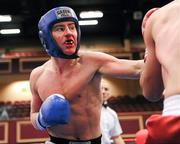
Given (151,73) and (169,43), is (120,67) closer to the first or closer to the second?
(151,73)

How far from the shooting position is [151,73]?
121 centimetres

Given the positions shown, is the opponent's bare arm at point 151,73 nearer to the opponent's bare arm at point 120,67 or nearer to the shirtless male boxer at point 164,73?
the shirtless male boxer at point 164,73

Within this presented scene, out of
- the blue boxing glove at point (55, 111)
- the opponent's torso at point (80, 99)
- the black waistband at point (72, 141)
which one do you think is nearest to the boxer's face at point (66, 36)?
the opponent's torso at point (80, 99)

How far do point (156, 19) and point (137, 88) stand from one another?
8063 mm

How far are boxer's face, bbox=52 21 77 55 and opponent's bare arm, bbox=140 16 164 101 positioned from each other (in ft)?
2.31

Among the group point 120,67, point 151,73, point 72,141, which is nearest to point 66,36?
point 120,67

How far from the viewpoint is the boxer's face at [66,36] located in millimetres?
1884

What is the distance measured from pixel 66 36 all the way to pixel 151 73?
30.9 inches

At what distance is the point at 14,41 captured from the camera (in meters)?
11.2

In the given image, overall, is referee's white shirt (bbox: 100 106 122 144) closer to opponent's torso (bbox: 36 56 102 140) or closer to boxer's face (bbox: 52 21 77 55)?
opponent's torso (bbox: 36 56 102 140)

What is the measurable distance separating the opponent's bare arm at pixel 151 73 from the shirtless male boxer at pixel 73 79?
0.53 m

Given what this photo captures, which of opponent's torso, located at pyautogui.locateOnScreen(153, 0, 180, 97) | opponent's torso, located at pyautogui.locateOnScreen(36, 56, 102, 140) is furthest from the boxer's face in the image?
opponent's torso, located at pyautogui.locateOnScreen(153, 0, 180, 97)

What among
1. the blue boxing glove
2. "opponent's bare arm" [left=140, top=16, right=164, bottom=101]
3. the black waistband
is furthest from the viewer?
the black waistband

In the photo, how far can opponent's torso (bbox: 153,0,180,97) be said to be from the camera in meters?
1.06
